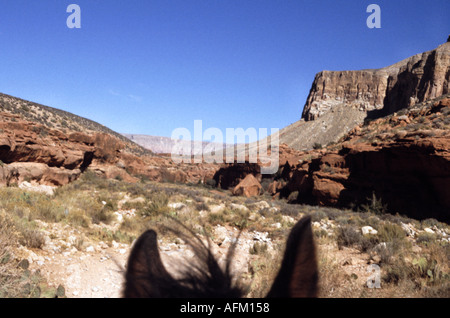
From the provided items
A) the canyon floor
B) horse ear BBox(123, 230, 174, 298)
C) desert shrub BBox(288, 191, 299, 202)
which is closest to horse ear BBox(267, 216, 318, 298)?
the canyon floor

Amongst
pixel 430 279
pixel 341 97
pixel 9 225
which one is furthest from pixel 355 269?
pixel 341 97

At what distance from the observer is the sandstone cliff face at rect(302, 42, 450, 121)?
46.3 metres

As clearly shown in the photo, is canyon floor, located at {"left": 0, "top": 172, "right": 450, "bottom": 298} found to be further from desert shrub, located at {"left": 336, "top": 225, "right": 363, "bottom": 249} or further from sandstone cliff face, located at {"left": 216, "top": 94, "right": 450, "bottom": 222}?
sandstone cliff face, located at {"left": 216, "top": 94, "right": 450, "bottom": 222}

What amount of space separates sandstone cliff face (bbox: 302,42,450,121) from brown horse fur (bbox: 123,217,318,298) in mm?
59297

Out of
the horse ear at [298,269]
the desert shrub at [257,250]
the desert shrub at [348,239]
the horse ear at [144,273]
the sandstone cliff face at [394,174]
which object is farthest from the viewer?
the sandstone cliff face at [394,174]

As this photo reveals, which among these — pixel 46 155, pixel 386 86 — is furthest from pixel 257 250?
pixel 386 86

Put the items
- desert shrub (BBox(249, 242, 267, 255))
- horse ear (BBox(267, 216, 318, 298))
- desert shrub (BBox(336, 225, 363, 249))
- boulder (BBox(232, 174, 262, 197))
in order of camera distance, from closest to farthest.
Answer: horse ear (BBox(267, 216, 318, 298)), desert shrub (BBox(249, 242, 267, 255)), desert shrub (BBox(336, 225, 363, 249)), boulder (BBox(232, 174, 262, 197))

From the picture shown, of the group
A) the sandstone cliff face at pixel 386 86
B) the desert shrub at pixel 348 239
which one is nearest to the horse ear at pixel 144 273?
the desert shrub at pixel 348 239

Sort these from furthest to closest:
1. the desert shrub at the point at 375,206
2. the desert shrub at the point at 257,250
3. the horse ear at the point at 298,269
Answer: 1. the desert shrub at the point at 375,206
2. the desert shrub at the point at 257,250
3. the horse ear at the point at 298,269

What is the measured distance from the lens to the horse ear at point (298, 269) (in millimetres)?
1211

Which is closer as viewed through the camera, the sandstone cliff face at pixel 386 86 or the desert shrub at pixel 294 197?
the desert shrub at pixel 294 197

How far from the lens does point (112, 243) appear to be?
18.5ft

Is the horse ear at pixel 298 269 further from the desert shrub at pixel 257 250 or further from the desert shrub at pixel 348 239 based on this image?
the desert shrub at pixel 348 239

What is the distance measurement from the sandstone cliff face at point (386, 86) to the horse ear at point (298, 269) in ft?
194
